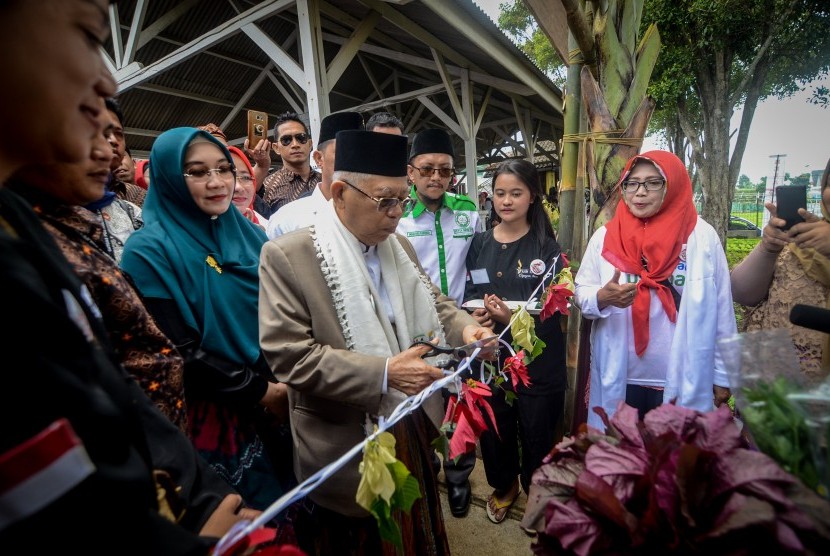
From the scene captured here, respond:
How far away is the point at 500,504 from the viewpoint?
2.83 meters

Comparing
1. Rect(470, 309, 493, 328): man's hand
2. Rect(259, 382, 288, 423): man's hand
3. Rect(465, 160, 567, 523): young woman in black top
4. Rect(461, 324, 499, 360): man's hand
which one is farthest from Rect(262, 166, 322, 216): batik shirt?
Rect(461, 324, 499, 360): man's hand

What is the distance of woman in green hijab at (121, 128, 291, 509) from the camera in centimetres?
165

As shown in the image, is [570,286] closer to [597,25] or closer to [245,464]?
[597,25]

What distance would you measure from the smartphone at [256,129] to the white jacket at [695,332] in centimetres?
284

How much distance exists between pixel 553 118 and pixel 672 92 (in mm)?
3298

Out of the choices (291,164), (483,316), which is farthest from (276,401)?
(291,164)

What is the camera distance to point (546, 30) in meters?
2.49

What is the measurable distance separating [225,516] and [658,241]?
7.74ft

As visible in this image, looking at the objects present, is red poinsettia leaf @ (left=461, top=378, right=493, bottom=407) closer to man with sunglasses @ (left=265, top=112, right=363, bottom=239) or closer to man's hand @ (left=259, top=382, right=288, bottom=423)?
man's hand @ (left=259, top=382, right=288, bottom=423)

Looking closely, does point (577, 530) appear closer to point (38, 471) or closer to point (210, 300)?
point (38, 471)

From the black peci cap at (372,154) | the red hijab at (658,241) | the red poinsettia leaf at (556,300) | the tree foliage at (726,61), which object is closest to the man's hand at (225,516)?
the black peci cap at (372,154)

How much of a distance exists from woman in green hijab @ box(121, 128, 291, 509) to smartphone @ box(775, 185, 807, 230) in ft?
7.76

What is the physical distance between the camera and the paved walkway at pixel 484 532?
8.38 feet

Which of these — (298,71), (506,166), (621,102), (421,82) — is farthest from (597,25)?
(421,82)
